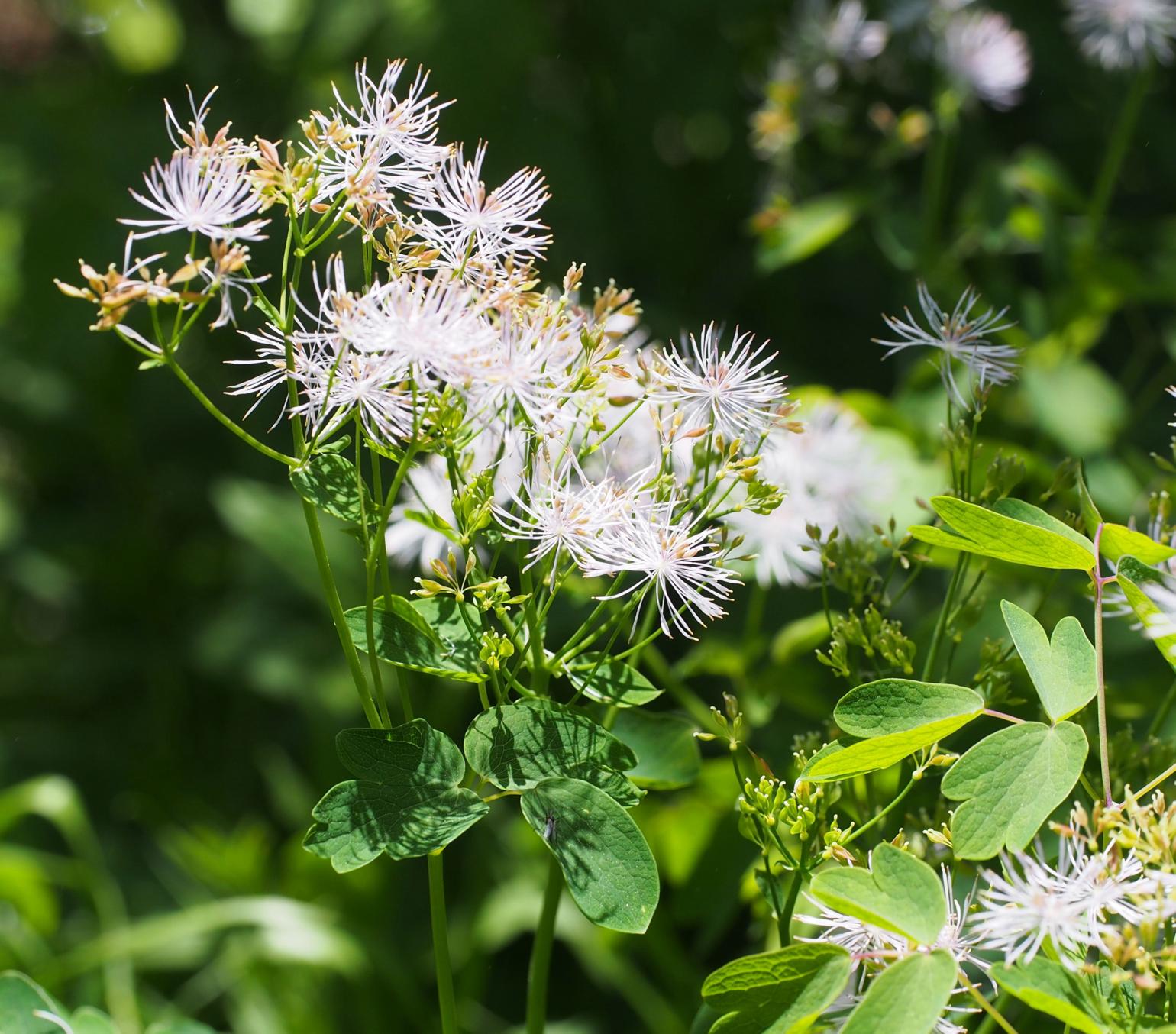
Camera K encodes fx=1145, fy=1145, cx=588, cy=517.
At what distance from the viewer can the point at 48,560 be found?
162 cm

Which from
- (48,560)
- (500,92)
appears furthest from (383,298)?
(48,560)

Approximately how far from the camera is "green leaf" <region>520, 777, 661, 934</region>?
36 centimetres

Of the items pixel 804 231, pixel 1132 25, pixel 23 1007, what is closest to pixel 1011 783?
pixel 23 1007

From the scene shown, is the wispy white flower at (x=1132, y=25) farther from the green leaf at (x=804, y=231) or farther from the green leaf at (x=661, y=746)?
the green leaf at (x=661, y=746)

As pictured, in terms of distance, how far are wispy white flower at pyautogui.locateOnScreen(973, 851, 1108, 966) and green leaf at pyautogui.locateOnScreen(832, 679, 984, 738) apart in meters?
0.05

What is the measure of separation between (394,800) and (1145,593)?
0.26m

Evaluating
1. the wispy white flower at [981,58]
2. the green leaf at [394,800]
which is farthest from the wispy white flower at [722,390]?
the wispy white flower at [981,58]

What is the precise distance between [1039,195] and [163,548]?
1.31 metres

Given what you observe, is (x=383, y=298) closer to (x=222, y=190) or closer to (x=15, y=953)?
(x=222, y=190)

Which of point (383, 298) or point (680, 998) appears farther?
point (680, 998)

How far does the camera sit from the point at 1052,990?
1.07 ft

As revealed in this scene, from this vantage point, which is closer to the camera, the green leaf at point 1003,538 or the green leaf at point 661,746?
the green leaf at point 1003,538

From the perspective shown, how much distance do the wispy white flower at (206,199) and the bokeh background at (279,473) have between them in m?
0.40

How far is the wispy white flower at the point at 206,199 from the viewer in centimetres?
39
